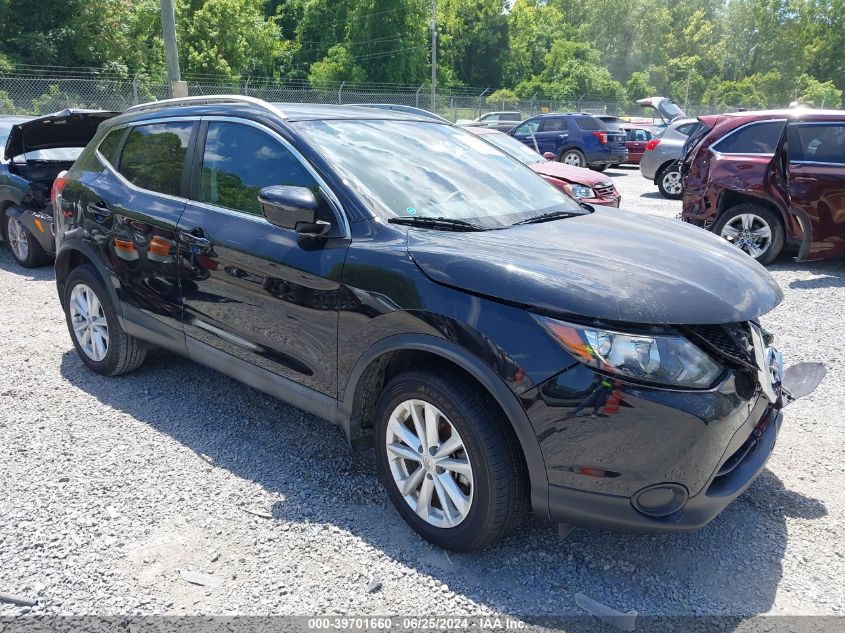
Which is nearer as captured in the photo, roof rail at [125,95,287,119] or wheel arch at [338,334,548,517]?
wheel arch at [338,334,548,517]

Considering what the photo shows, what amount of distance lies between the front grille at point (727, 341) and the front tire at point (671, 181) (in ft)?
40.4

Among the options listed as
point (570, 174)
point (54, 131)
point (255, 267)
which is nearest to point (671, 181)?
point (570, 174)

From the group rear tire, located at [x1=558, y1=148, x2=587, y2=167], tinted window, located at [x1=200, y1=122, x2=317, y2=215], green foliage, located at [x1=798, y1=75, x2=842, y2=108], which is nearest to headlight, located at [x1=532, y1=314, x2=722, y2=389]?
tinted window, located at [x1=200, y1=122, x2=317, y2=215]

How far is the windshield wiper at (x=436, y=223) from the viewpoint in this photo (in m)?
3.01

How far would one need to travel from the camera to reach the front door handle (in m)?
3.61

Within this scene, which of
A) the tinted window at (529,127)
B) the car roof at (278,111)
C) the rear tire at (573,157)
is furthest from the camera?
the tinted window at (529,127)

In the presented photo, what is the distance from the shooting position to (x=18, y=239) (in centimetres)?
800

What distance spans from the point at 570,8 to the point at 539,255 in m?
91.4

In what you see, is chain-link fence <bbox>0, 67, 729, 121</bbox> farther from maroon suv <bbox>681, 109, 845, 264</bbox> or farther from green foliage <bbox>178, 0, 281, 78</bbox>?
maroon suv <bbox>681, 109, 845, 264</bbox>

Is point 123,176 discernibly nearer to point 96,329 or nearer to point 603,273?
point 96,329

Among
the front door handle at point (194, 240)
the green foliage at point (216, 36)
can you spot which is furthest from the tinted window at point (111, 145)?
the green foliage at point (216, 36)

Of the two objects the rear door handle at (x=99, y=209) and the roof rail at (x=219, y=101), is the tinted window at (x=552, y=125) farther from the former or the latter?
the rear door handle at (x=99, y=209)

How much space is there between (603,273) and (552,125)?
60.2ft

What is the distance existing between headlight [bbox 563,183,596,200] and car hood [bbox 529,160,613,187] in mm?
119
